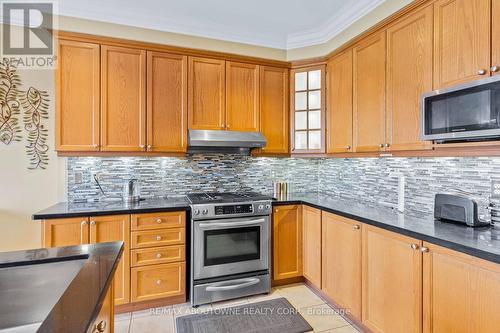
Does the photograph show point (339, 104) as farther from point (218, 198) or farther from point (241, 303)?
point (241, 303)

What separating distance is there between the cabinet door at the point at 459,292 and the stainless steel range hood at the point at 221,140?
6.15 feet

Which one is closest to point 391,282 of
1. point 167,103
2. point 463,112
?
point 463,112

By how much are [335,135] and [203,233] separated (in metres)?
1.71

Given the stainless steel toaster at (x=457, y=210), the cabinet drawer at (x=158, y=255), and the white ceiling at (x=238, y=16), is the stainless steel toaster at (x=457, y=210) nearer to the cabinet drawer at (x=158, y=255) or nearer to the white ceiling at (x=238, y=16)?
the white ceiling at (x=238, y=16)

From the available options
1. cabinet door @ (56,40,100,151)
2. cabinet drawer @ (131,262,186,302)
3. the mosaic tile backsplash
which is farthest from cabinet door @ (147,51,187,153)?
cabinet drawer @ (131,262,186,302)

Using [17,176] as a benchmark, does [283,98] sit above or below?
above

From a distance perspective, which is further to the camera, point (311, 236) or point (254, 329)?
point (311, 236)

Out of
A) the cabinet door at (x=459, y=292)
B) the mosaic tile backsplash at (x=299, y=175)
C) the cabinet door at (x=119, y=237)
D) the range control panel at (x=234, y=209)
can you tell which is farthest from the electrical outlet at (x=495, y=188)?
the cabinet door at (x=119, y=237)

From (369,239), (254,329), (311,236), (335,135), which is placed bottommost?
(254,329)

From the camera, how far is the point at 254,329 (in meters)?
2.23

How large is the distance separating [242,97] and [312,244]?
1.77 meters

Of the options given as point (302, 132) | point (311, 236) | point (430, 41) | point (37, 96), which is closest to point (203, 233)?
point (311, 236)

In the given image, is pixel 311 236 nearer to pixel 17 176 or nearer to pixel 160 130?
pixel 160 130

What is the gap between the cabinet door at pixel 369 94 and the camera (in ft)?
7.63
